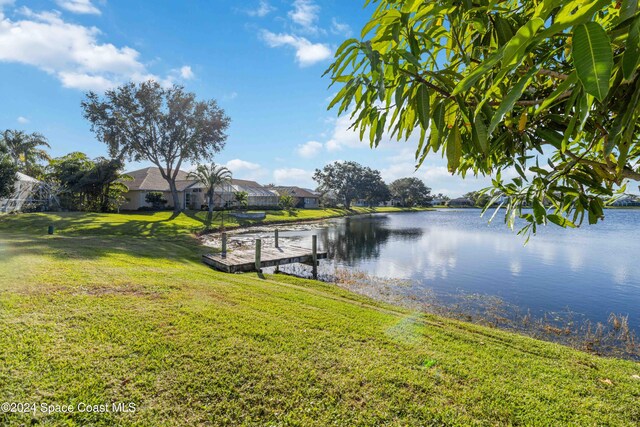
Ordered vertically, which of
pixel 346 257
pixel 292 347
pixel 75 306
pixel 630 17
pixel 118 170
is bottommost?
pixel 346 257

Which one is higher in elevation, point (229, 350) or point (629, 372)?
point (229, 350)

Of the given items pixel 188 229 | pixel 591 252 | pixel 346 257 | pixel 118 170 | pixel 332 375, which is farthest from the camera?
pixel 118 170

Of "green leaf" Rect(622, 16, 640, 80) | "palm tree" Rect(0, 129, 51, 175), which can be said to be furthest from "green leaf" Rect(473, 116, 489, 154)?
"palm tree" Rect(0, 129, 51, 175)

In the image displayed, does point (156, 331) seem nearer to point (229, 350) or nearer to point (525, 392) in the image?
point (229, 350)

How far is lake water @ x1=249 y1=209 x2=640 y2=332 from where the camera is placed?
11.7m

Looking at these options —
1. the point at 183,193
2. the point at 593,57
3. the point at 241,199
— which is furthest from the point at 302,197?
the point at 593,57

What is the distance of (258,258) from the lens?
1285cm

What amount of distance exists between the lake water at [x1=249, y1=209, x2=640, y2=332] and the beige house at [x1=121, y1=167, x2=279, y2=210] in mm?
23093

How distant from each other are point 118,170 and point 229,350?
34.7m

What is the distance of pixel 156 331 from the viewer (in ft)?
14.3

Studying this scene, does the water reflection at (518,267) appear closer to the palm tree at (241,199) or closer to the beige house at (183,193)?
the palm tree at (241,199)

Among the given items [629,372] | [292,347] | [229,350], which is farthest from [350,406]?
[629,372]

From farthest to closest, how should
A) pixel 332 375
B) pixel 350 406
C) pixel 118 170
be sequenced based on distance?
1. pixel 118 170
2. pixel 332 375
3. pixel 350 406

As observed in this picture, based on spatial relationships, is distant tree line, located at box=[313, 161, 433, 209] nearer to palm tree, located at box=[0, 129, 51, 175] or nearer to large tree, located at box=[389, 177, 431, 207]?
large tree, located at box=[389, 177, 431, 207]
